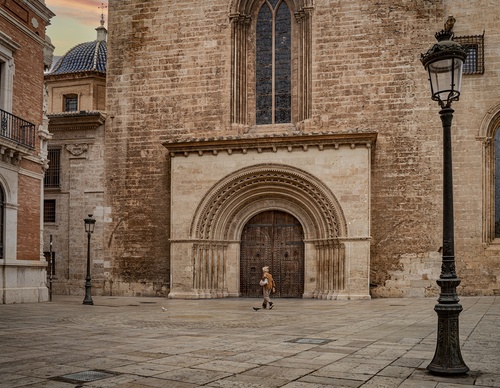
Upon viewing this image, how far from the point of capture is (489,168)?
2159 centimetres

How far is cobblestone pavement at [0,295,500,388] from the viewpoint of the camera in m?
6.64

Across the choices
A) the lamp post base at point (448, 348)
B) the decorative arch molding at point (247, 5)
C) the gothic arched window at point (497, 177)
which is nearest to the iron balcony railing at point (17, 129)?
the decorative arch molding at point (247, 5)

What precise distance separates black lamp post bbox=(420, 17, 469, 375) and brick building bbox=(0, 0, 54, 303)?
45.7 ft

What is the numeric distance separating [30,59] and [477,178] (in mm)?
15865

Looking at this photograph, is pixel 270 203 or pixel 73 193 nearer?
pixel 270 203

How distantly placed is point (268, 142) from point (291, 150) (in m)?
0.90

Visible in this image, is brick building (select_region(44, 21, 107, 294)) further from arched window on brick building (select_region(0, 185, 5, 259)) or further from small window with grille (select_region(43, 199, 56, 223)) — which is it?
arched window on brick building (select_region(0, 185, 5, 259))

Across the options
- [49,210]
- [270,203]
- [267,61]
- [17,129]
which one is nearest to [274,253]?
[270,203]

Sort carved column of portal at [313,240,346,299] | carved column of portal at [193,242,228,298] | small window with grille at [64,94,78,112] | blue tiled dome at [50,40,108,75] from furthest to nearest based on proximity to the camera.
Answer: blue tiled dome at [50,40,108,75], small window with grille at [64,94,78,112], carved column of portal at [193,242,228,298], carved column of portal at [313,240,346,299]

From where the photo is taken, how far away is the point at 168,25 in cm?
2508

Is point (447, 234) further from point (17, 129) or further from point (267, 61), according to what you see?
point (267, 61)

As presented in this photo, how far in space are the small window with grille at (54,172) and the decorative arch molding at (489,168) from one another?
658 inches

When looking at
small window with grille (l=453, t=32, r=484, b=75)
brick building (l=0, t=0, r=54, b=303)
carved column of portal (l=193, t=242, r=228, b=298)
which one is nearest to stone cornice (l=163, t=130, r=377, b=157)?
carved column of portal (l=193, t=242, r=228, b=298)

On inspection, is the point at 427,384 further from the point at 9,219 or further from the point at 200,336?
the point at 9,219
